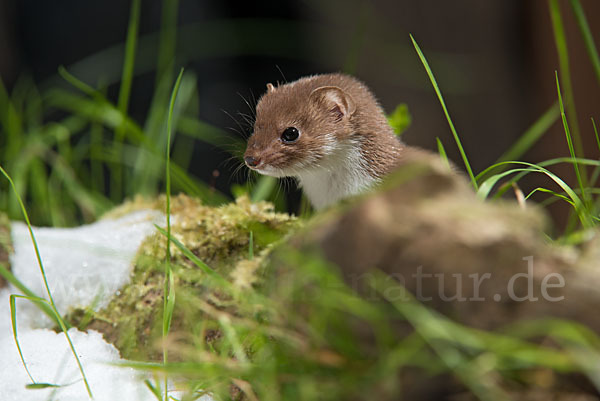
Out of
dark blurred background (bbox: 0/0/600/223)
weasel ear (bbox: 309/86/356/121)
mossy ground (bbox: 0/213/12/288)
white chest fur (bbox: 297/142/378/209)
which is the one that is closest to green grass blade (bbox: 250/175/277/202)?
white chest fur (bbox: 297/142/378/209)

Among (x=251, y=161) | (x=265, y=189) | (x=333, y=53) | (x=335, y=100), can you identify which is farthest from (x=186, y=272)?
(x=333, y=53)

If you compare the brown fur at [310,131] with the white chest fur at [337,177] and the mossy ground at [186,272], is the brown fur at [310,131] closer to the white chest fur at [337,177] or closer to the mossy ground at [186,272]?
the white chest fur at [337,177]

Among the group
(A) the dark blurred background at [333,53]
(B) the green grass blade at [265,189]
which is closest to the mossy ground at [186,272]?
(B) the green grass blade at [265,189]

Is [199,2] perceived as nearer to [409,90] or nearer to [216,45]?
[216,45]

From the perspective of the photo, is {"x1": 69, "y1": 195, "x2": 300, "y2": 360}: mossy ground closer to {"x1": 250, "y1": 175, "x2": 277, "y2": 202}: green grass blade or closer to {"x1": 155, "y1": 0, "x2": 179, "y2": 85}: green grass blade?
{"x1": 250, "y1": 175, "x2": 277, "y2": 202}: green grass blade

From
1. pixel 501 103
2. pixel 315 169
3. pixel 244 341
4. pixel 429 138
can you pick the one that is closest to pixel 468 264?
pixel 244 341

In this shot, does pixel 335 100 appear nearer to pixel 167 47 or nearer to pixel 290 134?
pixel 290 134

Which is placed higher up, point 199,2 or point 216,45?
point 199,2
